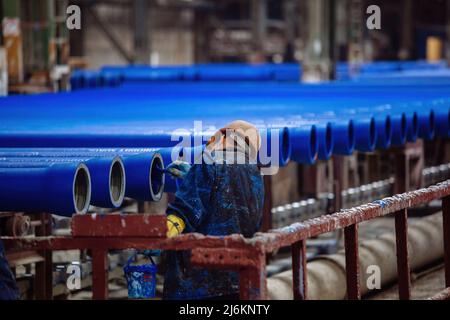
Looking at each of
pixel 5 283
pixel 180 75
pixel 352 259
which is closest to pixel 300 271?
pixel 352 259

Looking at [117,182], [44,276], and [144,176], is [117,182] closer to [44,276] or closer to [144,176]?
[144,176]

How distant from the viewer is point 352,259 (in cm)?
509

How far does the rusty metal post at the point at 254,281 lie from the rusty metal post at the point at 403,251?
6.10ft

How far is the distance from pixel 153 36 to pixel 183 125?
24196 millimetres

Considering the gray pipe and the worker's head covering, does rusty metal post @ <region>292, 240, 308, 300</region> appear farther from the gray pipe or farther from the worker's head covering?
the gray pipe

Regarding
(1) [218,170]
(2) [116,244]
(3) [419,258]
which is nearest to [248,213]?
(1) [218,170]

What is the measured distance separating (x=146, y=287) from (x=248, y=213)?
618 millimetres

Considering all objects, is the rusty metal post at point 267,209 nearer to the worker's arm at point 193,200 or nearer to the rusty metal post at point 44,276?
Answer: the rusty metal post at point 44,276

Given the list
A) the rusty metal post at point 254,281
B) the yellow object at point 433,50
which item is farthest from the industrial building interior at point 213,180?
the yellow object at point 433,50

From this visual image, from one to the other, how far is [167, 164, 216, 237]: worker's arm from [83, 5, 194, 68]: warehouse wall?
23097 millimetres

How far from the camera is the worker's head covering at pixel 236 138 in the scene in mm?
5039

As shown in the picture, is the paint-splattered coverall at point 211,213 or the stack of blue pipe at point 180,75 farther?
the stack of blue pipe at point 180,75

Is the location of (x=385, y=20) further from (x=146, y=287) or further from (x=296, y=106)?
(x=146, y=287)

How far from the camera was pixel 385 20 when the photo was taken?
38.9 metres
